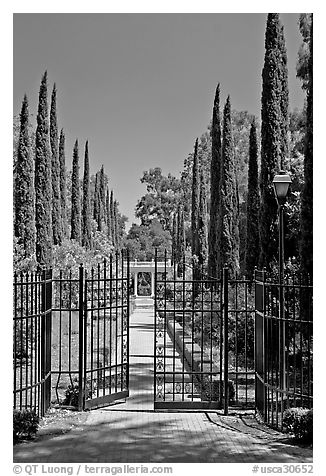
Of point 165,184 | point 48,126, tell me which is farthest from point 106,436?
point 165,184

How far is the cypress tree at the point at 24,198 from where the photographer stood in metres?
20.5

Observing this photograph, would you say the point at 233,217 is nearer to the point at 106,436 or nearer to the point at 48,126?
the point at 48,126

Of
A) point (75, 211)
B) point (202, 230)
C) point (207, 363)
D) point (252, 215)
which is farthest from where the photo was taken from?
point (75, 211)

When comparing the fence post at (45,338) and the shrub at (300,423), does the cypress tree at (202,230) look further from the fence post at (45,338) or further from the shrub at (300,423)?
the shrub at (300,423)

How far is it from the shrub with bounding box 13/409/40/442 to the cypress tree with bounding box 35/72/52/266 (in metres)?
14.5

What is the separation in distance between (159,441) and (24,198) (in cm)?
1457

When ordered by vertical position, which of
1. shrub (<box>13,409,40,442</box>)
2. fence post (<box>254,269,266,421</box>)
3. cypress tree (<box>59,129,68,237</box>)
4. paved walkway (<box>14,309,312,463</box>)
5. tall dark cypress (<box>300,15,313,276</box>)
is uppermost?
cypress tree (<box>59,129,68,237</box>)

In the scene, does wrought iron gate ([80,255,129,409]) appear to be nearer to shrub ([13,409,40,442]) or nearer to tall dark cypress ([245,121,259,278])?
shrub ([13,409,40,442])

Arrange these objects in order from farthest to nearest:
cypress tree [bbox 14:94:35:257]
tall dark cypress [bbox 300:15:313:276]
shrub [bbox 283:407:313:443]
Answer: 1. cypress tree [bbox 14:94:35:257]
2. tall dark cypress [bbox 300:15:313:276]
3. shrub [bbox 283:407:313:443]

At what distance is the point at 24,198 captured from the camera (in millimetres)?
20953

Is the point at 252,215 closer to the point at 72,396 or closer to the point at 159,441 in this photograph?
the point at 72,396

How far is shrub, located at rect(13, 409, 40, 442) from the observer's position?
25.6 ft

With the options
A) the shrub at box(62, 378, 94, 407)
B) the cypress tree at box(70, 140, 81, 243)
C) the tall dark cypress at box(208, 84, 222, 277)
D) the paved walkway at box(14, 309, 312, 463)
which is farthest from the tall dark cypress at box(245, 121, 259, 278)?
the cypress tree at box(70, 140, 81, 243)

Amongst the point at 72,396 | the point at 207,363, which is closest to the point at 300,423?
the point at 72,396
